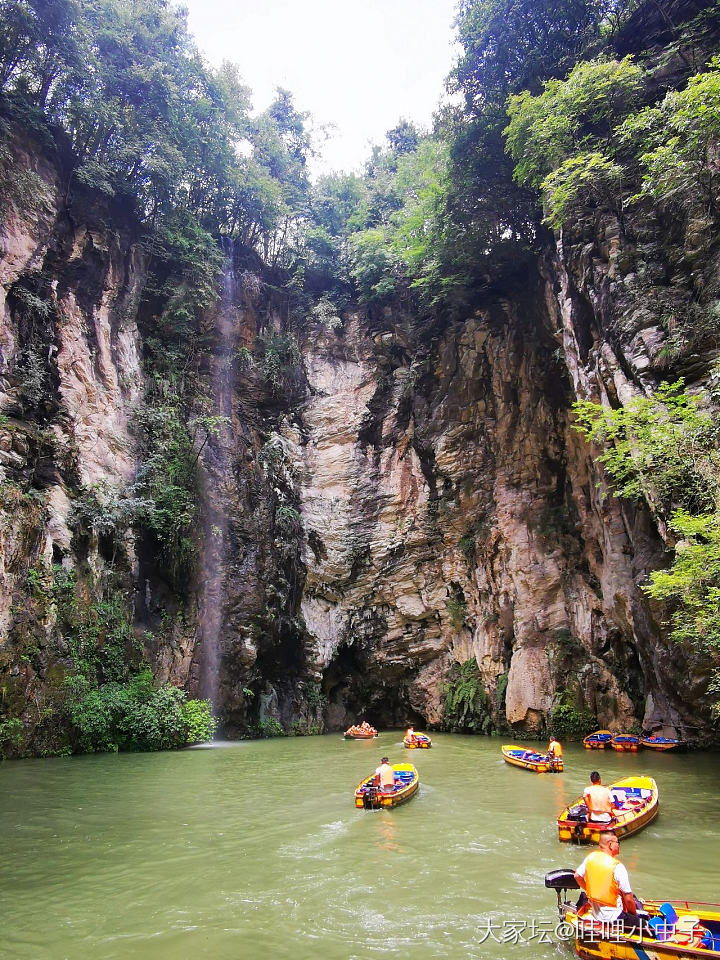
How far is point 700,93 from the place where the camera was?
12.2m

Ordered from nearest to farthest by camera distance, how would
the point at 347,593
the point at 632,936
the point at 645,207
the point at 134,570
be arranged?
the point at 632,936 < the point at 645,207 < the point at 134,570 < the point at 347,593

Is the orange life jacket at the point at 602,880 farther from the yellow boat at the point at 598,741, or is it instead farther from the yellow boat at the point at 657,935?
the yellow boat at the point at 598,741

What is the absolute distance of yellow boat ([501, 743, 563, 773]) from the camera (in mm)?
12828

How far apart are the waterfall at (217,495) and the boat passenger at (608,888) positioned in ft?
55.2

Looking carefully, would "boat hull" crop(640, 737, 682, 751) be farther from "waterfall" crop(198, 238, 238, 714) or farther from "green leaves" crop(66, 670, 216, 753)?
"waterfall" crop(198, 238, 238, 714)

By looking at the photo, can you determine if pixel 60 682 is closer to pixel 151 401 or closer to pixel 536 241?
pixel 151 401

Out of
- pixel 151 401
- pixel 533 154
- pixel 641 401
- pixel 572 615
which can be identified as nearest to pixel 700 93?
pixel 533 154

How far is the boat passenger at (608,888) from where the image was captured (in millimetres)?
4613

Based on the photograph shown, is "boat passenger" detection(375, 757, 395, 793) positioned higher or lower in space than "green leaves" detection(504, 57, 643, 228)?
lower

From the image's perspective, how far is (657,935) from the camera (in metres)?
4.50

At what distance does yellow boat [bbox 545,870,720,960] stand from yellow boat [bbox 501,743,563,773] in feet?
27.8

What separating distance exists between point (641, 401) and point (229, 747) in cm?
1508

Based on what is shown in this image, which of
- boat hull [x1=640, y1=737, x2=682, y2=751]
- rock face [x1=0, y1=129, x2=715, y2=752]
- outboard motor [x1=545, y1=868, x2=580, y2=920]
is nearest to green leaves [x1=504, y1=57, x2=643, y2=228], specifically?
rock face [x1=0, y1=129, x2=715, y2=752]

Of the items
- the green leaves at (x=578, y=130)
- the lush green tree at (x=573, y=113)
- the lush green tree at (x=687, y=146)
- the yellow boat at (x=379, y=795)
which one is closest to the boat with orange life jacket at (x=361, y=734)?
the yellow boat at (x=379, y=795)
